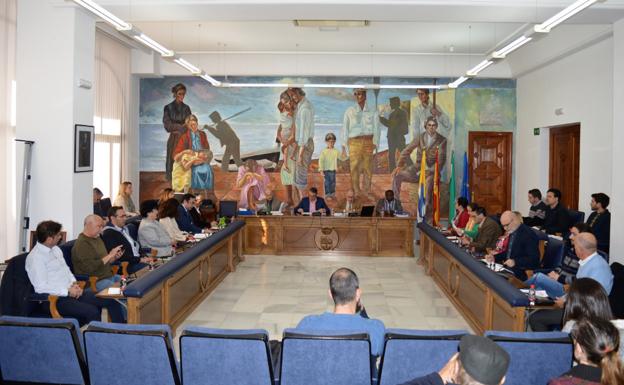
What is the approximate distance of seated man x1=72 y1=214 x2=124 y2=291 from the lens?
6.62m

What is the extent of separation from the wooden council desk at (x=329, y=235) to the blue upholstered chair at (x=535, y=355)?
323 inches

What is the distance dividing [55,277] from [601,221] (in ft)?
25.9

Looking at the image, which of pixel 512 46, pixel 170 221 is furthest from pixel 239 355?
pixel 170 221

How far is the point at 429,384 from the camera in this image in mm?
2480

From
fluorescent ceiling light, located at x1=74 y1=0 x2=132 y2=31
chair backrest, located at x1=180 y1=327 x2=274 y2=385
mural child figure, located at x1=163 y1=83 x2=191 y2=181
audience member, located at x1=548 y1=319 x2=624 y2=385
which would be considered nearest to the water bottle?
audience member, located at x1=548 y1=319 x2=624 y2=385

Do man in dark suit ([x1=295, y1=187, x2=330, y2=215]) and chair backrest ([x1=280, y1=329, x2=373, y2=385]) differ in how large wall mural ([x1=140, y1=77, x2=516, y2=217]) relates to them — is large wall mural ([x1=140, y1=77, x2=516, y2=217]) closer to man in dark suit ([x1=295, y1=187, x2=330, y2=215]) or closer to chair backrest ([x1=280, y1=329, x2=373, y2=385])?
man in dark suit ([x1=295, y1=187, x2=330, y2=215])

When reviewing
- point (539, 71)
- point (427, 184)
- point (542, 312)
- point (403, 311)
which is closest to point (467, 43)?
point (539, 71)

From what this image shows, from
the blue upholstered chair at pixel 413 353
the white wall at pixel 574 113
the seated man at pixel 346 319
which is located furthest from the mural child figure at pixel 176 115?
the blue upholstered chair at pixel 413 353

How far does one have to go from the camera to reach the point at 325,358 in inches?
148

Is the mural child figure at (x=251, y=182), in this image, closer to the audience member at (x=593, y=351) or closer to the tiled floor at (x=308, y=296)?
the tiled floor at (x=308, y=296)

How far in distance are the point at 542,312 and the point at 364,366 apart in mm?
2855

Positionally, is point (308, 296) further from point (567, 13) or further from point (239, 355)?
point (567, 13)

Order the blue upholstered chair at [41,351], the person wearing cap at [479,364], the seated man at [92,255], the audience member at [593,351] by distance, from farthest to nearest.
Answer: the seated man at [92,255]
the blue upholstered chair at [41,351]
the audience member at [593,351]
the person wearing cap at [479,364]

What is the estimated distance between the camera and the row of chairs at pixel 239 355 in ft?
12.4
